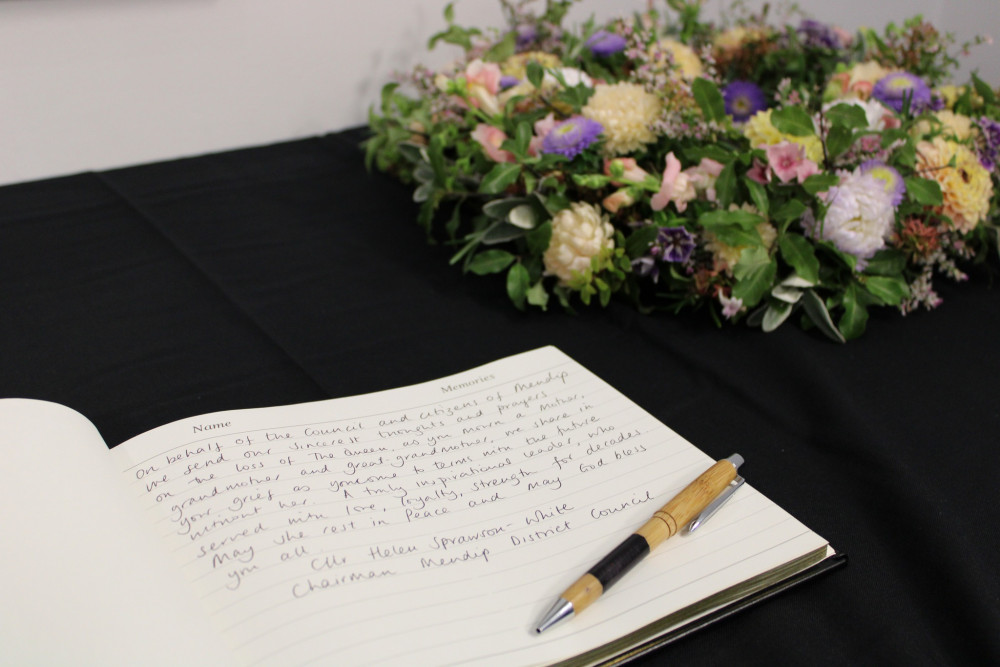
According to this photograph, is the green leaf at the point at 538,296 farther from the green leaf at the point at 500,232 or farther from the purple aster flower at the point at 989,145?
the purple aster flower at the point at 989,145

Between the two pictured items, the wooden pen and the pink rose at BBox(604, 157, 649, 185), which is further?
the pink rose at BBox(604, 157, 649, 185)

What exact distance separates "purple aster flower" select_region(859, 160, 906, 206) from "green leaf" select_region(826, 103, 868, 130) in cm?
4

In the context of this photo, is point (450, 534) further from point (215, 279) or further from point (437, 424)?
point (215, 279)

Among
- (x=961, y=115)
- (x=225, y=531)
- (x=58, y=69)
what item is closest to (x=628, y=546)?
(x=225, y=531)

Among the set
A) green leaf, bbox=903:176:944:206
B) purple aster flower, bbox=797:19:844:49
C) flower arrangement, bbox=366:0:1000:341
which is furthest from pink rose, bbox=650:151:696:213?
purple aster flower, bbox=797:19:844:49

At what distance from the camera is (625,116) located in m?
0.81

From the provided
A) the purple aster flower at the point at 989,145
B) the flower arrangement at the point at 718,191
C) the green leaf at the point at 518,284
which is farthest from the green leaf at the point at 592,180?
the purple aster flower at the point at 989,145

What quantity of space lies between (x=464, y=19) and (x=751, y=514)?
3.90 ft

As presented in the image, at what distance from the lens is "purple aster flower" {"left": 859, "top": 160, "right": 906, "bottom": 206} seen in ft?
2.44

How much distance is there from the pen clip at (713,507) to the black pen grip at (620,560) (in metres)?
0.04

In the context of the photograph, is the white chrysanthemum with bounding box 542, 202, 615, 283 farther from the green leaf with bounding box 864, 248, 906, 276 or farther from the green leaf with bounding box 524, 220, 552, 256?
the green leaf with bounding box 864, 248, 906, 276

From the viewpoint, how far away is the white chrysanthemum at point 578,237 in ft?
2.48

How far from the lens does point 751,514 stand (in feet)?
1.70

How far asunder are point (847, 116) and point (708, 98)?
13cm
